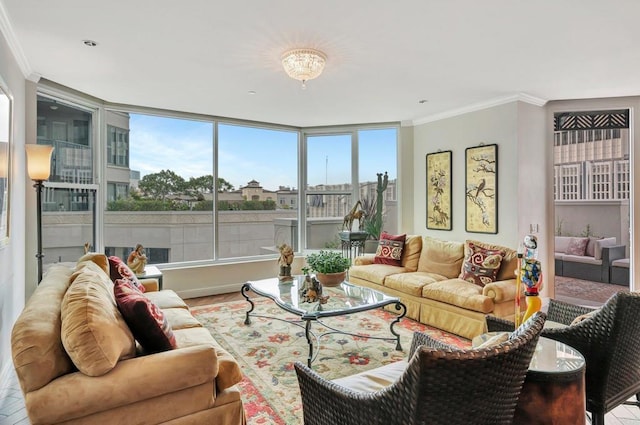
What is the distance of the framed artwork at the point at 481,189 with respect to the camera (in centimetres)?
455

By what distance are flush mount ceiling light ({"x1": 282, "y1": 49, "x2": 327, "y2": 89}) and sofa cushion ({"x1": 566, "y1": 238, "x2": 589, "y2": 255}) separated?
→ 19.4 feet

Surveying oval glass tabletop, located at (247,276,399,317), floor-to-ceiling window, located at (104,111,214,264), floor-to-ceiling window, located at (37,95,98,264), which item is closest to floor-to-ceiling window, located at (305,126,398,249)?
floor-to-ceiling window, located at (104,111,214,264)

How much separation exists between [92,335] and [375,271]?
3.48 metres

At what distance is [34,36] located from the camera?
9.25 feet

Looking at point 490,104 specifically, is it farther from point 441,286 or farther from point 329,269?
point 329,269

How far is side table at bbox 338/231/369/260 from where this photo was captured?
5.53 metres

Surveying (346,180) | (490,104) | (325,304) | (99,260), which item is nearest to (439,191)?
(490,104)

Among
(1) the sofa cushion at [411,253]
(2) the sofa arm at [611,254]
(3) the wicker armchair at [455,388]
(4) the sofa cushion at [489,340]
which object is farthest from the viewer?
(2) the sofa arm at [611,254]

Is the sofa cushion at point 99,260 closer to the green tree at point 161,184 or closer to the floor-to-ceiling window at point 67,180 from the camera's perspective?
the floor-to-ceiling window at point 67,180

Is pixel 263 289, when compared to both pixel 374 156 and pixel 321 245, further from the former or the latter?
pixel 374 156

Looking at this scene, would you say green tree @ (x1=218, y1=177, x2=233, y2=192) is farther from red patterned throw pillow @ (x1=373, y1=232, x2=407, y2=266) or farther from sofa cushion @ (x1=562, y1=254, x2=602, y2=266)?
sofa cushion @ (x1=562, y1=254, x2=602, y2=266)

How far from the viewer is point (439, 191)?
5.27 m

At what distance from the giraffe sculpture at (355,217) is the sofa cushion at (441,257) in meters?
1.21

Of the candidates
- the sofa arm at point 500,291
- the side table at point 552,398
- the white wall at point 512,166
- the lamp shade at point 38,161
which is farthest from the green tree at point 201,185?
the side table at point 552,398
